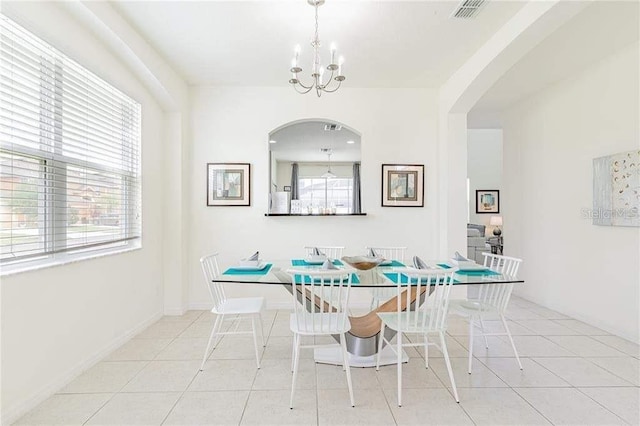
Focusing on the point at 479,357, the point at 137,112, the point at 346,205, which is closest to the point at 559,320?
the point at 479,357

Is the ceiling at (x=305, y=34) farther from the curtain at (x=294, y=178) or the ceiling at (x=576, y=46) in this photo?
the curtain at (x=294, y=178)

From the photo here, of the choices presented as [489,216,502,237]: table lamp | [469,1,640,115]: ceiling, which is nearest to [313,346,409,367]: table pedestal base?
[469,1,640,115]: ceiling

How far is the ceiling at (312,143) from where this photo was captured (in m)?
6.84

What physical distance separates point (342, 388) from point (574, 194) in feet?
11.5

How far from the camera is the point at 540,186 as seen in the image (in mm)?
4367

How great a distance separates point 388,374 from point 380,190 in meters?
2.37

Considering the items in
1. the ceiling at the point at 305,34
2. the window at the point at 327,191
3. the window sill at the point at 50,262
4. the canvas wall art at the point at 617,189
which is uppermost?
the ceiling at the point at 305,34

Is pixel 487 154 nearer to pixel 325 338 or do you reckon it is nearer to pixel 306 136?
pixel 306 136

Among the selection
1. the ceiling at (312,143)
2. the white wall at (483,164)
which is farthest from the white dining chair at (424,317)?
the white wall at (483,164)

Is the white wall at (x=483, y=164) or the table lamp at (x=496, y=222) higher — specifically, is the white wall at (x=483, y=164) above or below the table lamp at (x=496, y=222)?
above

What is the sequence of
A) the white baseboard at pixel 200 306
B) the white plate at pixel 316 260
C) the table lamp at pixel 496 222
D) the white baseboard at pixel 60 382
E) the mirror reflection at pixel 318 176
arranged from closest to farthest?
the white baseboard at pixel 60 382, the white plate at pixel 316 260, the white baseboard at pixel 200 306, the table lamp at pixel 496 222, the mirror reflection at pixel 318 176

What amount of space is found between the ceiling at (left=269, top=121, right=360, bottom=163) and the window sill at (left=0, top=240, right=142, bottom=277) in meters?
3.61

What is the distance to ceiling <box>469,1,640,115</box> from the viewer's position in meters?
2.69

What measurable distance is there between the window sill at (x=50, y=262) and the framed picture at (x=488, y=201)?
866cm
